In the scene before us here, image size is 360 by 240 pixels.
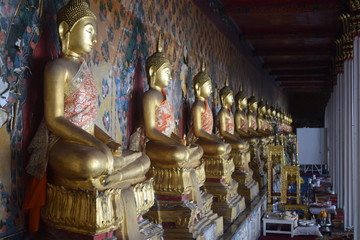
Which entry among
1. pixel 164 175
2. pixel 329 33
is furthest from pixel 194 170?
pixel 329 33

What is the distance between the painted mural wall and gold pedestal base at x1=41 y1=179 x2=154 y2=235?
0.23 metres

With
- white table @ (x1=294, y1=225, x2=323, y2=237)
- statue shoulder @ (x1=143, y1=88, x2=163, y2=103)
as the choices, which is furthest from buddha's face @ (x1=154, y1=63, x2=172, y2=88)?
white table @ (x1=294, y1=225, x2=323, y2=237)

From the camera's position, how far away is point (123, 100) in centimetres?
503

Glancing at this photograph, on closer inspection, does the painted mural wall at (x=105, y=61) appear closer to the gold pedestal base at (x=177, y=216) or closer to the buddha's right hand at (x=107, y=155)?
the buddha's right hand at (x=107, y=155)

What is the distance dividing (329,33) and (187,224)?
8854mm

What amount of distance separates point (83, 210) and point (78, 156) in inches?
13.7

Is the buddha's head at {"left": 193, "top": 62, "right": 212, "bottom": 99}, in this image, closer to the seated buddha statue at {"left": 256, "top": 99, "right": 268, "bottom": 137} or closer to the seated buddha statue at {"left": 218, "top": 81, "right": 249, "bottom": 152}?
the seated buddha statue at {"left": 218, "top": 81, "right": 249, "bottom": 152}

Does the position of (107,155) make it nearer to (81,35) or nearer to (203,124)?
(81,35)

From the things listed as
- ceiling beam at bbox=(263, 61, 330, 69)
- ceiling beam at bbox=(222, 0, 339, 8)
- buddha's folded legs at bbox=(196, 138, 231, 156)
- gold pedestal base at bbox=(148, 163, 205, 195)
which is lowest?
gold pedestal base at bbox=(148, 163, 205, 195)

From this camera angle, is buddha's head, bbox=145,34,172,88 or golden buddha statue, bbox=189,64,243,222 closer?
buddha's head, bbox=145,34,172,88

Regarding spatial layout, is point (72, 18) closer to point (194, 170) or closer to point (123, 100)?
point (123, 100)

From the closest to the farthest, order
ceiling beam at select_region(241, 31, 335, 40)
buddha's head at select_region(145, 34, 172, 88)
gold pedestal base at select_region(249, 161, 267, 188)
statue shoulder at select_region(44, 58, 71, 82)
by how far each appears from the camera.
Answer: statue shoulder at select_region(44, 58, 71, 82)
buddha's head at select_region(145, 34, 172, 88)
gold pedestal base at select_region(249, 161, 267, 188)
ceiling beam at select_region(241, 31, 335, 40)

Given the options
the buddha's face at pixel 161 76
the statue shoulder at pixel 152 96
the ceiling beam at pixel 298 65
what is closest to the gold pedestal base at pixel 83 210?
the statue shoulder at pixel 152 96

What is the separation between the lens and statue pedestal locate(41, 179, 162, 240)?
10.1 feet
